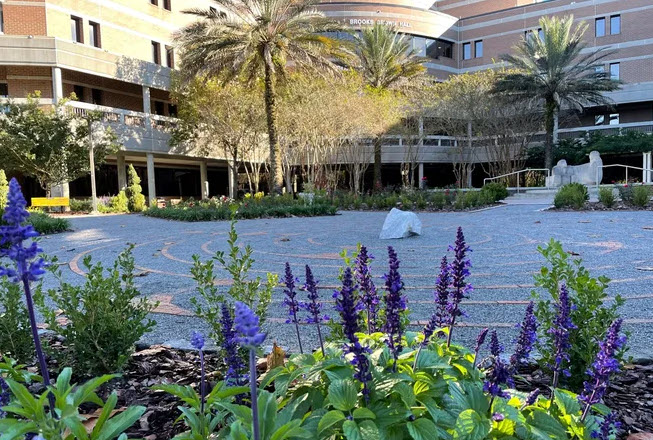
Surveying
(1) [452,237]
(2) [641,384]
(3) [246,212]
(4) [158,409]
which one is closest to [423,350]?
(4) [158,409]

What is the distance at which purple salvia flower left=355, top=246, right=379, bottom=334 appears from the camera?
79.6 inches

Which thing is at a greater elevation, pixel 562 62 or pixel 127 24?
pixel 127 24

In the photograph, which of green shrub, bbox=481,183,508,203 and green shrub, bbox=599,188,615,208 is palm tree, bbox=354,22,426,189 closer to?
green shrub, bbox=481,183,508,203

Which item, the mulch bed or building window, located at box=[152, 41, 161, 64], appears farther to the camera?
building window, located at box=[152, 41, 161, 64]

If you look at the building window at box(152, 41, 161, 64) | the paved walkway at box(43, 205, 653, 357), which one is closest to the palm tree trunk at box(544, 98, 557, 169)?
the paved walkway at box(43, 205, 653, 357)

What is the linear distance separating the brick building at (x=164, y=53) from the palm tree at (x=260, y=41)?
→ 6307mm

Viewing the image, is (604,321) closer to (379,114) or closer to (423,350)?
(423,350)

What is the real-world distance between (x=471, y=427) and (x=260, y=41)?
69.1ft

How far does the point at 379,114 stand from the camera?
86.3 feet

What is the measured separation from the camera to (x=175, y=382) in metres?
2.71

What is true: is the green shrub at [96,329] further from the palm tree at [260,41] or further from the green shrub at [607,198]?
the palm tree at [260,41]

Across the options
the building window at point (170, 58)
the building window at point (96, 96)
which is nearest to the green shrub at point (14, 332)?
the building window at point (96, 96)

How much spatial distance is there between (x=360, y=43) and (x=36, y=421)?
3120cm

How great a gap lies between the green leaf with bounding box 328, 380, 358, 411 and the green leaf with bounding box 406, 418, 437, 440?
19 cm
